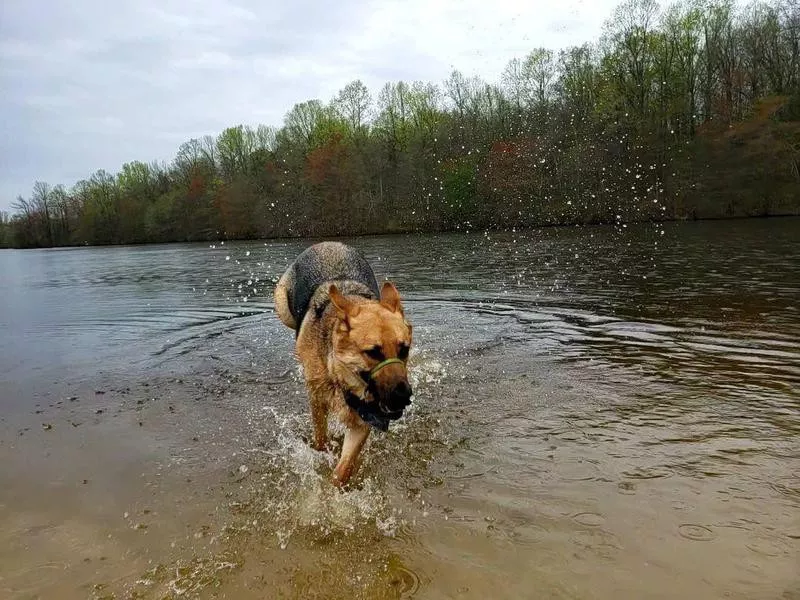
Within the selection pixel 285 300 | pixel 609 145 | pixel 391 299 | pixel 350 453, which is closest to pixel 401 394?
pixel 350 453

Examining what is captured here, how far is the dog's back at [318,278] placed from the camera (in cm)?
630

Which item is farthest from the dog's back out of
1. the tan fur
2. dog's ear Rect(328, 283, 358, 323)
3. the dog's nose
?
the dog's nose

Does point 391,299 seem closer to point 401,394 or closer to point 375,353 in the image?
point 375,353

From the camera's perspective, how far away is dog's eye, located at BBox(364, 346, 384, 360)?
4.32 m

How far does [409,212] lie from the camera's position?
56250 millimetres

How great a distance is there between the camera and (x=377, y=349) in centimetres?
433

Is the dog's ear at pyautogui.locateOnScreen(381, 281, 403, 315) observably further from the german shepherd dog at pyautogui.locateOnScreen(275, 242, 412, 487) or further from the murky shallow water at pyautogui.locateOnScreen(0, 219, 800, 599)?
the murky shallow water at pyautogui.locateOnScreen(0, 219, 800, 599)

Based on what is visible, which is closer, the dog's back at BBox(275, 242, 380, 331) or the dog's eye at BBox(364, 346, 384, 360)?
the dog's eye at BBox(364, 346, 384, 360)

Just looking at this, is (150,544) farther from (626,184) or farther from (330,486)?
(626,184)

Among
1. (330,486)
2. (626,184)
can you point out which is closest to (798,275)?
(330,486)

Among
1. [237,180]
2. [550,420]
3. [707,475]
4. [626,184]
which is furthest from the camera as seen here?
[237,180]

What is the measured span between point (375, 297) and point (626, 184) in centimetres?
4453

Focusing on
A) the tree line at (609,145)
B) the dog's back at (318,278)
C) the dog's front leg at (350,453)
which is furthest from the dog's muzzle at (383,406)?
the tree line at (609,145)

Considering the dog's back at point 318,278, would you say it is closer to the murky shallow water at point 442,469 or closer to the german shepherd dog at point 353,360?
the german shepherd dog at point 353,360
